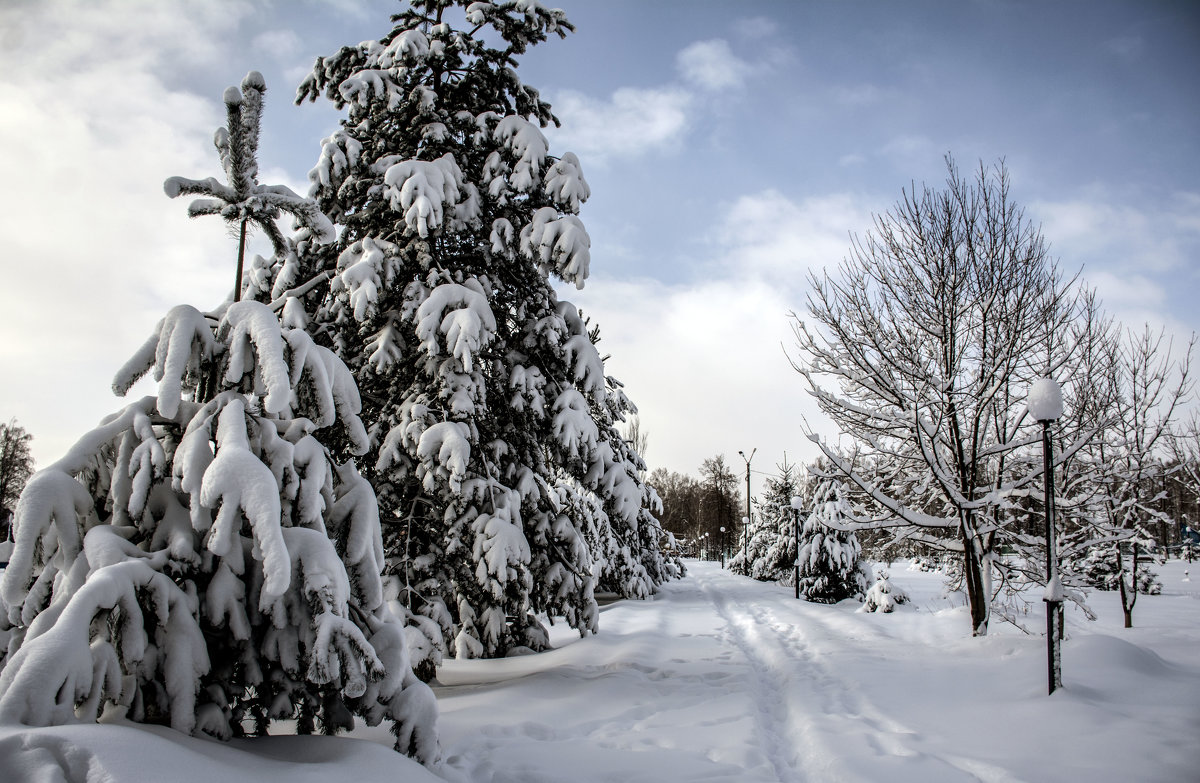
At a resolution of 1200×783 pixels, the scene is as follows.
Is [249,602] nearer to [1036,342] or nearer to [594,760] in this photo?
[594,760]

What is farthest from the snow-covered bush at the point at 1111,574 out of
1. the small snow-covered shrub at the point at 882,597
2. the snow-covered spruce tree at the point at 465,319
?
the snow-covered spruce tree at the point at 465,319

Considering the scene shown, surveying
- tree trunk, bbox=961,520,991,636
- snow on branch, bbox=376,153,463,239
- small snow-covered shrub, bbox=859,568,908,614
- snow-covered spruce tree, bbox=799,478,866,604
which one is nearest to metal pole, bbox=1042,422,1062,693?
tree trunk, bbox=961,520,991,636

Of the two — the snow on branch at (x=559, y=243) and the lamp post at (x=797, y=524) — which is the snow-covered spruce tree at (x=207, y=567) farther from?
the lamp post at (x=797, y=524)

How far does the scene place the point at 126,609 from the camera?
293 centimetres

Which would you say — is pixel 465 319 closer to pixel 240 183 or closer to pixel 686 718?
pixel 240 183

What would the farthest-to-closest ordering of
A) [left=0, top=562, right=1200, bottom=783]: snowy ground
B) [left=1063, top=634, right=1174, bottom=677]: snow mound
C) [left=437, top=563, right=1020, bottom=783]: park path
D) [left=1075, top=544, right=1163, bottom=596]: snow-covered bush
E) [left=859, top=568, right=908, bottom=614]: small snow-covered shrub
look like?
1. [left=1075, top=544, right=1163, bottom=596]: snow-covered bush
2. [left=859, top=568, right=908, bottom=614]: small snow-covered shrub
3. [left=1063, top=634, right=1174, bottom=677]: snow mound
4. [left=437, top=563, right=1020, bottom=783]: park path
5. [left=0, top=562, right=1200, bottom=783]: snowy ground

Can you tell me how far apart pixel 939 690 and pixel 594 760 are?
4448 millimetres

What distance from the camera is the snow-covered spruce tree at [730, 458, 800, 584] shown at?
2620 cm

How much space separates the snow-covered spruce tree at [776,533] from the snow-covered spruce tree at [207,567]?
2240cm

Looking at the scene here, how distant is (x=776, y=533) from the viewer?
2858 cm

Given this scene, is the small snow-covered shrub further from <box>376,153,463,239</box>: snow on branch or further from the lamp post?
<box>376,153,463,239</box>: snow on branch

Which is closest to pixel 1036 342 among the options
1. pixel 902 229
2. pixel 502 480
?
pixel 902 229

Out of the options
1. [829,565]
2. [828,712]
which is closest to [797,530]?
[829,565]

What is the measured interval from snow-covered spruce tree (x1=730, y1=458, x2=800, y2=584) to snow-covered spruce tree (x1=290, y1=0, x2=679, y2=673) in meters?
17.9
